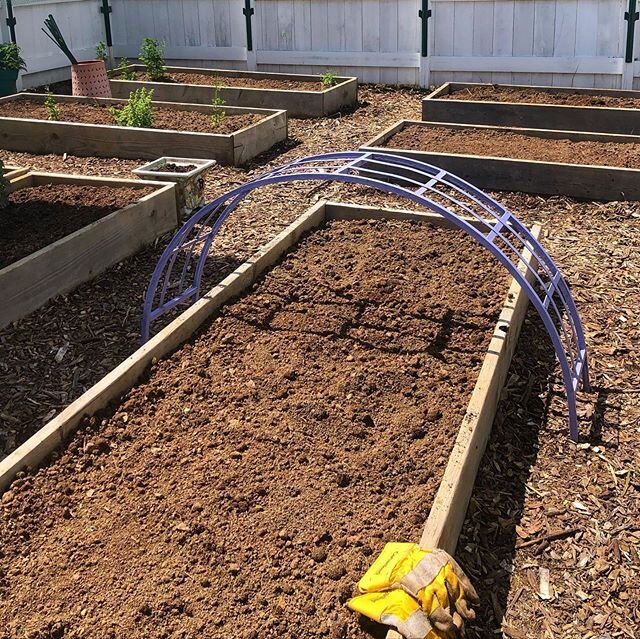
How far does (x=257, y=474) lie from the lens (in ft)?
10.2

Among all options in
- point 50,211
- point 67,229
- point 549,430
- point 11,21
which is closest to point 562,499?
point 549,430

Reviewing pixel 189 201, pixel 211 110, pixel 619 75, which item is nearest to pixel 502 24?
pixel 619 75

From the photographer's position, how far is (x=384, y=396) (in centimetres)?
364

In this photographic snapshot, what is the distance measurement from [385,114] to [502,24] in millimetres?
2514

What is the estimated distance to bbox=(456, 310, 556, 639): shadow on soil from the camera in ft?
9.57

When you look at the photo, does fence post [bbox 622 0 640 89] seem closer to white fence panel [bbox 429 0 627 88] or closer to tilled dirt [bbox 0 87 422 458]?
white fence panel [bbox 429 0 627 88]

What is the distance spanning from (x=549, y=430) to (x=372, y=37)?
935cm

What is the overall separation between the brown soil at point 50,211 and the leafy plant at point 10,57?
17.4 ft

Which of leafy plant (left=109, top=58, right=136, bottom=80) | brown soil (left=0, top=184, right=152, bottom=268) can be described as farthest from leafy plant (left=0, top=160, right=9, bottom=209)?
leafy plant (left=109, top=58, right=136, bottom=80)

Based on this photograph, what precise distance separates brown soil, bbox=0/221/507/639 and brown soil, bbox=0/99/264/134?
4.20 m

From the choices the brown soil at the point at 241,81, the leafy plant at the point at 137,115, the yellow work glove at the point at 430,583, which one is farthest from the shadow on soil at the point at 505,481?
the brown soil at the point at 241,81

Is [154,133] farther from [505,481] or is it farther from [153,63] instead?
[505,481]

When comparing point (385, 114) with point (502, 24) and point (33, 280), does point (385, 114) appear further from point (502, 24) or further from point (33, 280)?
point (33, 280)

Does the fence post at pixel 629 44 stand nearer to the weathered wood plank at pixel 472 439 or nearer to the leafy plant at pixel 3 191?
the weathered wood plank at pixel 472 439
